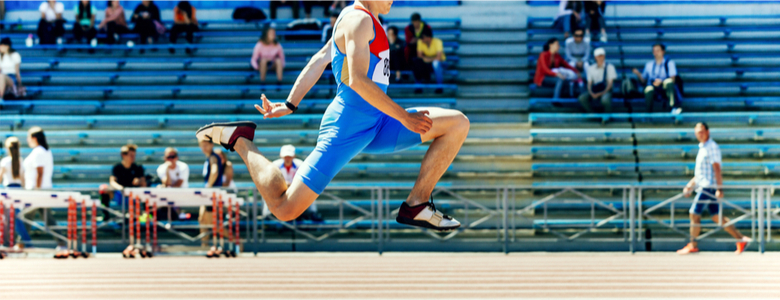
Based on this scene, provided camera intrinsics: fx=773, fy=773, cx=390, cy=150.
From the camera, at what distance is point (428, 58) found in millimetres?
13641

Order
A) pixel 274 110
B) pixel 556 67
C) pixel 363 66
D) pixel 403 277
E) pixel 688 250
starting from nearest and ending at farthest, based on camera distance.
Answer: pixel 363 66 < pixel 274 110 < pixel 403 277 < pixel 688 250 < pixel 556 67

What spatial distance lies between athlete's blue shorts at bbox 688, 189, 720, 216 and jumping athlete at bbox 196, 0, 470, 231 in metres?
6.84

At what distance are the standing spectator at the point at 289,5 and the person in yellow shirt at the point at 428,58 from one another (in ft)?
9.87

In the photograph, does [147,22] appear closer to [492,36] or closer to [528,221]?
[492,36]

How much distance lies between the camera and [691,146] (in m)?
12.6

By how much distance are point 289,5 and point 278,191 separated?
12.0 meters

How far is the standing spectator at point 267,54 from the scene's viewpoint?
13.9 m

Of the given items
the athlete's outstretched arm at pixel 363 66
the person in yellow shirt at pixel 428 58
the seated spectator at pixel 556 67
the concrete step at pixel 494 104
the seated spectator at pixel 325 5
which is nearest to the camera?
the athlete's outstretched arm at pixel 363 66

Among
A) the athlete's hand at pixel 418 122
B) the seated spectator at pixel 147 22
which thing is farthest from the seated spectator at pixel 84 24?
the athlete's hand at pixel 418 122

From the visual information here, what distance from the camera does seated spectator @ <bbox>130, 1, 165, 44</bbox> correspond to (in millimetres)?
14734

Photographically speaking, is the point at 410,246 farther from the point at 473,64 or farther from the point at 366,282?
the point at 473,64

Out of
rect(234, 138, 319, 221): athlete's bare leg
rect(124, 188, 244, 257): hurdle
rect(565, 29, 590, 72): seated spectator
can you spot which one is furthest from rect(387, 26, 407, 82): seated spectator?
rect(234, 138, 319, 221): athlete's bare leg

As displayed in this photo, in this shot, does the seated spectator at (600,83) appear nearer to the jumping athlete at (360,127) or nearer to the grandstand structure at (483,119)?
the grandstand structure at (483,119)

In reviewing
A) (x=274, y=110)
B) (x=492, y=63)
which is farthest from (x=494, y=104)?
(x=274, y=110)
